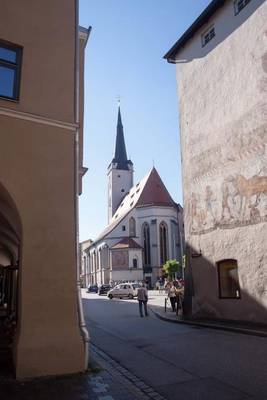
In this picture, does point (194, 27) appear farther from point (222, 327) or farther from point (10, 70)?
point (222, 327)

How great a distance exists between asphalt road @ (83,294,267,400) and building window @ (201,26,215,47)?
40.9 feet

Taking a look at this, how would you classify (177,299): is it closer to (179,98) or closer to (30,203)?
(179,98)

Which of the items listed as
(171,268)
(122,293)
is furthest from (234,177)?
(171,268)

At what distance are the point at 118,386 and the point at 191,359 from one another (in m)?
2.80

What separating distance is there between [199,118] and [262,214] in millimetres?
6213

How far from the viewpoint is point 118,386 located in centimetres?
700

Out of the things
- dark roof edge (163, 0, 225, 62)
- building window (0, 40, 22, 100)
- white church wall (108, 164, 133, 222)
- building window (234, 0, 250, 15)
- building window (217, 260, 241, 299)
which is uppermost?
white church wall (108, 164, 133, 222)

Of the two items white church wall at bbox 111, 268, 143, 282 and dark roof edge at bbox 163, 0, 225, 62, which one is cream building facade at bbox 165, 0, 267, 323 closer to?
dark roof edge at bbox 163, 0, 225, 62

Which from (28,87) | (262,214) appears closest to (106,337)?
(262,214)

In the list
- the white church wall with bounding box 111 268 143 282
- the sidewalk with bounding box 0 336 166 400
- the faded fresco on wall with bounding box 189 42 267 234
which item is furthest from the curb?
the white church wall with bounding box 111 268 143 282

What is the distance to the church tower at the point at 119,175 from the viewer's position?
88.0 meters

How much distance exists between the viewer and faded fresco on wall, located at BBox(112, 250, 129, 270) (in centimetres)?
6825

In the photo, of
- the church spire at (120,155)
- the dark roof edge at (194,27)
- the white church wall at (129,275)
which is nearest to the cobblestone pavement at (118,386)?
the dark roof edge at (194,27)

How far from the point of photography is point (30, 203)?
26.5ft
